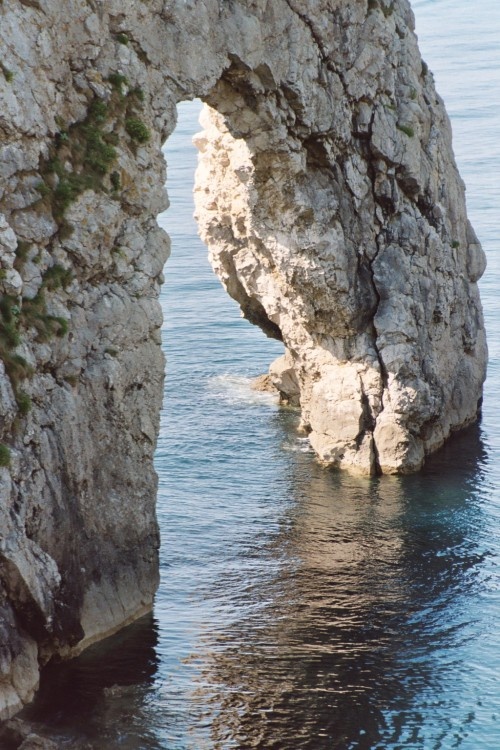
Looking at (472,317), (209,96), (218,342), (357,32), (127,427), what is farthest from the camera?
(218,342)

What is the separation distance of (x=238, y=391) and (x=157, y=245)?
950 inches

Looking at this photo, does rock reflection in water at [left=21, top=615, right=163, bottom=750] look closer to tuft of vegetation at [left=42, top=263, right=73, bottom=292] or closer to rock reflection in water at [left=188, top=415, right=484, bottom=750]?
rock reflection in water at [left=188, top=415, right=484, bottom=750]

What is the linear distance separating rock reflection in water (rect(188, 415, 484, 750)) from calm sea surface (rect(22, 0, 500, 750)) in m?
0.07

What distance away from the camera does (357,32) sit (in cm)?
4328

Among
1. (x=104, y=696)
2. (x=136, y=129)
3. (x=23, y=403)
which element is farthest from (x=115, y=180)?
(x=104, y=696)

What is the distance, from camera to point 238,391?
57344 millimetres

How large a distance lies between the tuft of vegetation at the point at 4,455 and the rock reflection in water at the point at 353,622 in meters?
8.56

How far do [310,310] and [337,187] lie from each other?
538 cm

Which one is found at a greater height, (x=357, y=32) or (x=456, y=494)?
(x=357, y=32)

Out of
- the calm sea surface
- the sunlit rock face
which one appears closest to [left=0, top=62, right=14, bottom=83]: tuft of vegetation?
the sunlit rock face

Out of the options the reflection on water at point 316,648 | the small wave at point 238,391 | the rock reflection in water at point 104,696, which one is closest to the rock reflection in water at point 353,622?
the reflection on water at point 316,648

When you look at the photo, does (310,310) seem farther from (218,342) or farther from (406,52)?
(218,342)

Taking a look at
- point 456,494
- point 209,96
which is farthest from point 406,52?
point 456,494

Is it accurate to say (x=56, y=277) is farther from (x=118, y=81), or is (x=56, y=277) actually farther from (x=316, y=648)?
(x=316, y=648)
